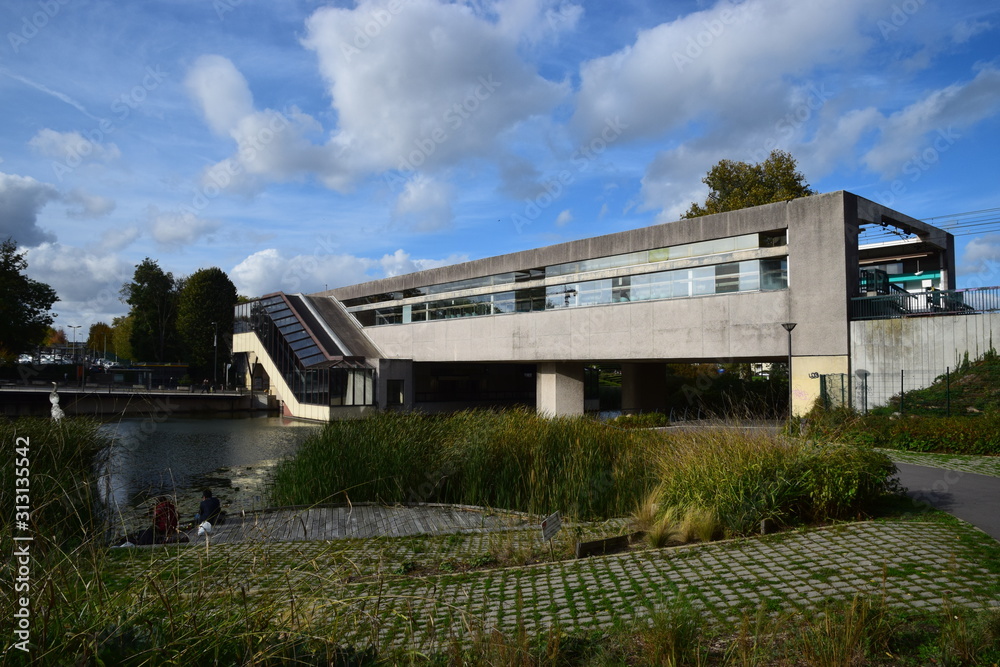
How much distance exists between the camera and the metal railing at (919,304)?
17.0 metres

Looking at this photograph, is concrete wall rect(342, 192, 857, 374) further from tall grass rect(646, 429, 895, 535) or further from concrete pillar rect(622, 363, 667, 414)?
tall grass rect(646, 429, 895, 535)

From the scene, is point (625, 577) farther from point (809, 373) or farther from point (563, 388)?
point (563, 388)

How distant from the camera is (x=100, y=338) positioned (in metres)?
82.8

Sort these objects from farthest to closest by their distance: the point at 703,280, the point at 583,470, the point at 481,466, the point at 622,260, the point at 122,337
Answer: the point at 122,337
the point at 622,260
the point at 703,280
the point at 481,466
the point at 583,470

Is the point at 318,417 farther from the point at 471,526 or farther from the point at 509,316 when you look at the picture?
the point at 471,526

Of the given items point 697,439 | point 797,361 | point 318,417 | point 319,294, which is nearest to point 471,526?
point 697,439

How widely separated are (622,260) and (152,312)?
49.0 metres

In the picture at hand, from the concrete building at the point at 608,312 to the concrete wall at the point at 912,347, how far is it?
1.68 ft

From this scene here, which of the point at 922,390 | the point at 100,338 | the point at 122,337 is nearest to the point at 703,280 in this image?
the point at 922,390

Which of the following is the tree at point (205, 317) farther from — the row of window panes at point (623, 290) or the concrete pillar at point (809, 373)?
the concrete pillar at point (809, 373)

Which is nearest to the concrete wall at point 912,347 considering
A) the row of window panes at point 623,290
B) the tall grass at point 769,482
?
the row of window panes at point 623,290

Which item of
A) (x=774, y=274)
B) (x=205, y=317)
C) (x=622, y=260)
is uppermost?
(x=205, y=317)

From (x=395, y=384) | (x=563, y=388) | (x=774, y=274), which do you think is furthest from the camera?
(x=395, y=384)

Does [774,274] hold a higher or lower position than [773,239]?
lower
